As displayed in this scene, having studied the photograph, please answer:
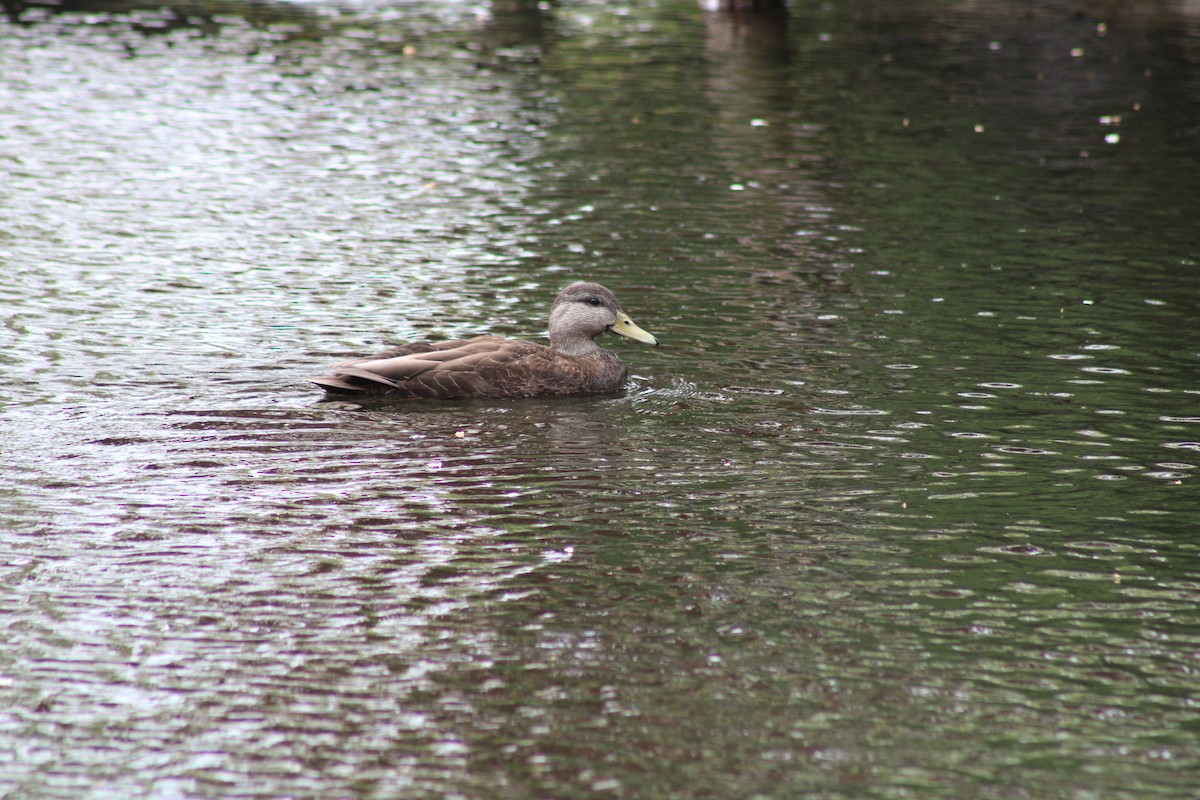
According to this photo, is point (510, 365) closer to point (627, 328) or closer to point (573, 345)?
point (573, 345)

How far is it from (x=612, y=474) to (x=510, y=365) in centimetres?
219

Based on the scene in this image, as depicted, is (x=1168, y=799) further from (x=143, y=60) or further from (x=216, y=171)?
(x=143, y=60)

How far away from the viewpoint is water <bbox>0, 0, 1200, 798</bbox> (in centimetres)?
721

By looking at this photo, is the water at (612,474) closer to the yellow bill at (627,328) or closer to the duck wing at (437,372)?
the duck wing at (437,372)

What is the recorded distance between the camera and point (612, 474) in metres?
10.9

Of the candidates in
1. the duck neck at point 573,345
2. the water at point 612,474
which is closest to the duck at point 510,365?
the duck neck at point 573,345

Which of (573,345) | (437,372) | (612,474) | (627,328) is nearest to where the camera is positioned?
(612,474)

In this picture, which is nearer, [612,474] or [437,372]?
[612,474]

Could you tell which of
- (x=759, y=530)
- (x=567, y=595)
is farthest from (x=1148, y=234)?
(x=567, y=595)

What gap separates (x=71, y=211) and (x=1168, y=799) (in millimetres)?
16287

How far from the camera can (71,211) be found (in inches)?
771

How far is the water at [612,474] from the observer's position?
721 cm

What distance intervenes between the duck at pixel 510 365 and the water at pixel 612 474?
22 cm

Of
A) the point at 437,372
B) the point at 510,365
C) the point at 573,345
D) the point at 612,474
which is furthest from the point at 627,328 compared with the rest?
the point at 612,474
